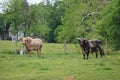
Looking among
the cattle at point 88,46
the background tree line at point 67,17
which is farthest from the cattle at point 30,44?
the background tree line at point 67,17

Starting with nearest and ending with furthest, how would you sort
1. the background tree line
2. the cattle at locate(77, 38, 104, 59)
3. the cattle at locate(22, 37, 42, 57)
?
1. the cattle at locate(77, 38, 104, 59)
2. the cattle at locate(22, 37, 42, 57)
3. the background tree line

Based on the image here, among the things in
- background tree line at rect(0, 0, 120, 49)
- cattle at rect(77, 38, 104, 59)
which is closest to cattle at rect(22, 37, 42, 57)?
cattle at rect(77, 38, 104, 59)

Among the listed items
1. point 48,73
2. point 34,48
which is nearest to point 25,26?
point 34,48

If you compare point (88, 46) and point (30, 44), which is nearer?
point (88, 46)

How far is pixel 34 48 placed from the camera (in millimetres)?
30578

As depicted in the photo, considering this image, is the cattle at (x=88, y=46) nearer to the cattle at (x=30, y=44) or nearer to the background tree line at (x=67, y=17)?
the background tree line at (x=67, y=17)

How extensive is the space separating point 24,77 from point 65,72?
2.30 m

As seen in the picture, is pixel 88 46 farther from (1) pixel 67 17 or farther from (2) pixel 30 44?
(1) pixel 67 17

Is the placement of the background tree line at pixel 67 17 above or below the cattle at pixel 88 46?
above

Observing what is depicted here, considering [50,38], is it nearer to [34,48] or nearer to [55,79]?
[34,48]

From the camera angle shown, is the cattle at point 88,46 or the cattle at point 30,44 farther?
the cattle at point 30,44

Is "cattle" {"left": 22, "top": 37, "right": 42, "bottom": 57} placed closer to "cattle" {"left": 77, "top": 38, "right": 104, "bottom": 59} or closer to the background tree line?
"cattle" {"left": 77, "top": 38, "right": 104, "bottom": 59}

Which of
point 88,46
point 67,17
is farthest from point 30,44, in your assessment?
point 67,17

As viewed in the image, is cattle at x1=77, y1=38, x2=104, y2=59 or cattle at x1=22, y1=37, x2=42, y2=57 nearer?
cattle at x1=77, y1=38, x2=104, y2=59
